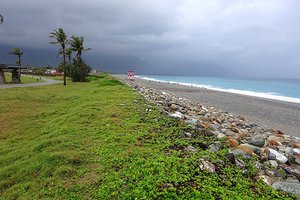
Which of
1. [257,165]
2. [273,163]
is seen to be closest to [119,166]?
[257,165]

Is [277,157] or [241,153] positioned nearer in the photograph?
[241,153]

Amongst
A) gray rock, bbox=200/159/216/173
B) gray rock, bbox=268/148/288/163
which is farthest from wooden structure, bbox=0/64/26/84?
gray rock, bbox=268/148/288/163

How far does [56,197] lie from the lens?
513 cm

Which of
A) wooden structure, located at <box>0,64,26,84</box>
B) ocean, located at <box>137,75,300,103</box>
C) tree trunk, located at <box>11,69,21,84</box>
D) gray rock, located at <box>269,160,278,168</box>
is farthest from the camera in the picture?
ocean, located at <box>137,75,300,103</box>

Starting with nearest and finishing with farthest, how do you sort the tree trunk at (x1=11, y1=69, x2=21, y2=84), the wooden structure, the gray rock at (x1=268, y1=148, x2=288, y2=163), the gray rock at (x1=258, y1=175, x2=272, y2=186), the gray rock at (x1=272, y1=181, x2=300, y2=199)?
the gray rock at (x1=272, y1=181, x2=300, y2=199) < the gray rock at (x1=258, y1=175, x2=272, y2=186) < the gray rock at (x1=268, y1=148, x2=288, y2=163) < the wooden structure < the tree trunk at (x1=11, y1=69, x2=21, y2=84)

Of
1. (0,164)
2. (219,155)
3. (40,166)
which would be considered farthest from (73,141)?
(219,155)

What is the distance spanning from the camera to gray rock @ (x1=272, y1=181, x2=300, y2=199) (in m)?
5.11

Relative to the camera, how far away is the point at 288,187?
5.26 m

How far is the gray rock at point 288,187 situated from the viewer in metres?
5.11

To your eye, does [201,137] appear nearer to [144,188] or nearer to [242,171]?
[242,171]

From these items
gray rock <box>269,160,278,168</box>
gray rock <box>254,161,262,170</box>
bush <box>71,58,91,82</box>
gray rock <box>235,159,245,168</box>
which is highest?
bush <box>71,58,91,82</box>

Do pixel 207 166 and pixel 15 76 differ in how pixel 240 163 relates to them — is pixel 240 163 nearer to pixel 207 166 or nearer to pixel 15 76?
pixel 207 166

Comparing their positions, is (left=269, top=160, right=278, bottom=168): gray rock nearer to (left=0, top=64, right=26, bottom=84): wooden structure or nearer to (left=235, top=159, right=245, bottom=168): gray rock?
(left=235, top=159, right=245, bottom=168): gray rock

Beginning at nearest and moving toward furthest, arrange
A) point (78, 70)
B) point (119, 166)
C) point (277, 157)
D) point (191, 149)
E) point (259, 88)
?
point (119, 166)
point (191, 149)
point (277, 157)
point (78, 70)
point (259, 88)
